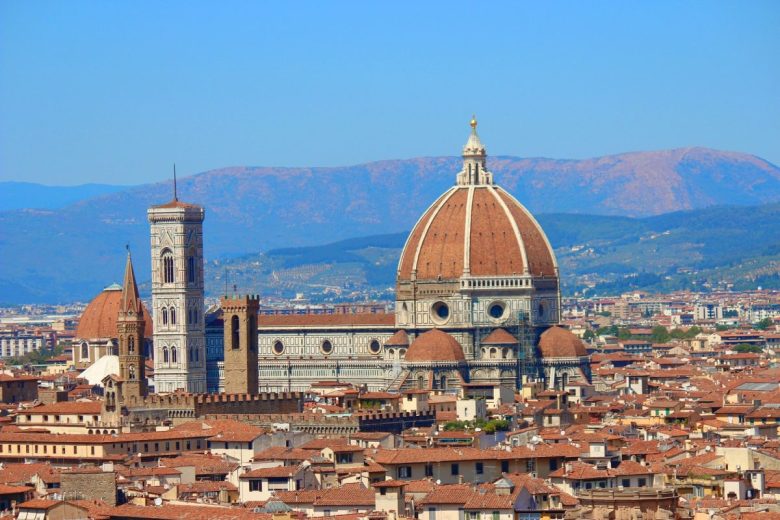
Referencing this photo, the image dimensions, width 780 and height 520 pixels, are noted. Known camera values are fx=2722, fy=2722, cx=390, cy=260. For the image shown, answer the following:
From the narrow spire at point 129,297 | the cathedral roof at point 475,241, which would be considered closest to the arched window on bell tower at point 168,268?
the cathedral roof at point 475,241

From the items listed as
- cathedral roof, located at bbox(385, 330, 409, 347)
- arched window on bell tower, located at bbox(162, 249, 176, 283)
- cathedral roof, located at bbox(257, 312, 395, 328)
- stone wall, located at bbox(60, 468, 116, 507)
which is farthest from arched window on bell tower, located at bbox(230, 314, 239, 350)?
stone wall, located at bbox(60, 468, 116, 507)

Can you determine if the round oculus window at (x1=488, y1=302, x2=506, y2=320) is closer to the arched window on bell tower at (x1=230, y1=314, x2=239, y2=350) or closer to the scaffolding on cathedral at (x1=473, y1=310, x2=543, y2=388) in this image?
the scaffolding on cathedral at (x1=473, y1=310, x2=543, y2=388)

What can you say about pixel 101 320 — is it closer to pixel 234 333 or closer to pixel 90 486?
pixel 234 333

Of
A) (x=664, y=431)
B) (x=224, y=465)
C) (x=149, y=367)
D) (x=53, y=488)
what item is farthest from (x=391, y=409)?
(x=149, y=367)

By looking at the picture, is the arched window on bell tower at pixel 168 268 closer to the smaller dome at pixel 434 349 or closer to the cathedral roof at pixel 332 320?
the cathedral roof at pixel 332 320

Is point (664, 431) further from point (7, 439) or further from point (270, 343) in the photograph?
point (270, 343)

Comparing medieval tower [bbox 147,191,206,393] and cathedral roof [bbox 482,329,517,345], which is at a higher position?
medieval tower [bbox 147,191,206,393]
